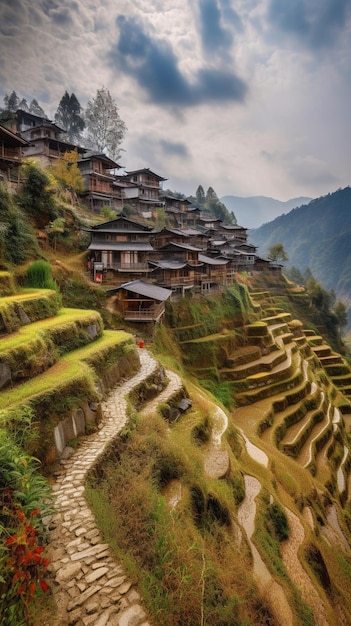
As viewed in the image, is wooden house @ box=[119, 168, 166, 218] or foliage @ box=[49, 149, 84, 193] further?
wooden house @ box=[119, 168, 166, 218]

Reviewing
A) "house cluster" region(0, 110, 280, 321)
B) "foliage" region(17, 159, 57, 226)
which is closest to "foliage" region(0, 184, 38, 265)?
"house cluster" region(0, 110, 280, 321)

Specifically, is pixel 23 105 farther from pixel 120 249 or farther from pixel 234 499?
pixel 234 499

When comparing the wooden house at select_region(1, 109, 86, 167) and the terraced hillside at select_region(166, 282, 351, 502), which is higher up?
the wooden house at select_region(1, 109, 86, 167)

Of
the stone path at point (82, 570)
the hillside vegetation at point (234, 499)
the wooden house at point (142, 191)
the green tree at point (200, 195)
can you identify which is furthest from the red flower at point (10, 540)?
the green tree at point (200, 195)

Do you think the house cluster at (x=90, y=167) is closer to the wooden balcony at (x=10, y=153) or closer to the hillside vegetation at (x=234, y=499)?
the wooden balcony at (x=10, y=153)

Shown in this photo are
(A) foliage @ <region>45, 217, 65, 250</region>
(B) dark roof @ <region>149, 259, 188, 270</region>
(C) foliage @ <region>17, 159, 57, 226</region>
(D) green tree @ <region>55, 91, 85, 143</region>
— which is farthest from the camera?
(D) green tree @ <region>55, 91, 85, 143</region>

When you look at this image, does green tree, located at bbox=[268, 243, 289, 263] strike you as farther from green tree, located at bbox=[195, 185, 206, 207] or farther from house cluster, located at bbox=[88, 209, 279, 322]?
green tree, located at bbox=[195, 185, 206, 207]

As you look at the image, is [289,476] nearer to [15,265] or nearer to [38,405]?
[38,405]
